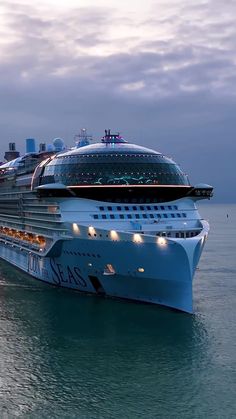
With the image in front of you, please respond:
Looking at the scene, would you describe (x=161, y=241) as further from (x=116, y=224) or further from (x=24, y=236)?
(x=24, y=236)

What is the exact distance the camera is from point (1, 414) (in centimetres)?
2500

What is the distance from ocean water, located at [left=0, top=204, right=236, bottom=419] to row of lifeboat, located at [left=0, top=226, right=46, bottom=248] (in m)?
6.37

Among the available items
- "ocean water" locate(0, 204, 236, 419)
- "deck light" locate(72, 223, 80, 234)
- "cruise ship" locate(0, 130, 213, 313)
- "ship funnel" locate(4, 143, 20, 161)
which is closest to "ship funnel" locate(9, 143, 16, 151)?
"ship funnel" locate(4, 143, 20, 161)

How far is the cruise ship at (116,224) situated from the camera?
129 feet

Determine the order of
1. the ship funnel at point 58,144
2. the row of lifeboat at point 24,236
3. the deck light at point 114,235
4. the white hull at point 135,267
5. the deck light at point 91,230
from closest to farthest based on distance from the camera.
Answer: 1. the white hull at point 135,267
2. the deck light at point 114,235
3. the deck light at point 91,230
4. the row of lifeboat at point 24,236
5. the ship funnel at point 58,144

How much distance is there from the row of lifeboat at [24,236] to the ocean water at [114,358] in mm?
6372

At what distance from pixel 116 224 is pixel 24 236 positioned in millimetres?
19169

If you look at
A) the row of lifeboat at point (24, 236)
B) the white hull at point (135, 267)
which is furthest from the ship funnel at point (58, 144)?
the white hull at point (135, 267)

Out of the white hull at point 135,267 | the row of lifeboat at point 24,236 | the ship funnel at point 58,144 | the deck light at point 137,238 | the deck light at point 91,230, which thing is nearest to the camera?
the white hull at point 135,267

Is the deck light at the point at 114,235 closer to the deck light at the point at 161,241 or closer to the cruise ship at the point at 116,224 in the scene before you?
the cruise ship at the point at 116,224

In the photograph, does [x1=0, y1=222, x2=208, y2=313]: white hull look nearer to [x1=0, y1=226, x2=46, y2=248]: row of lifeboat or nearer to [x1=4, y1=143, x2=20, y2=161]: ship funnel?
[x1=0, y1=226, x2=46, y2=248]: row of lifeboat

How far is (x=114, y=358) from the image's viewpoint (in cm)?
3209

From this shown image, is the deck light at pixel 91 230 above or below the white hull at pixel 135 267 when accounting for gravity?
above

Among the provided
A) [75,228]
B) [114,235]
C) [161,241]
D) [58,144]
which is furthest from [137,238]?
[58,144]
